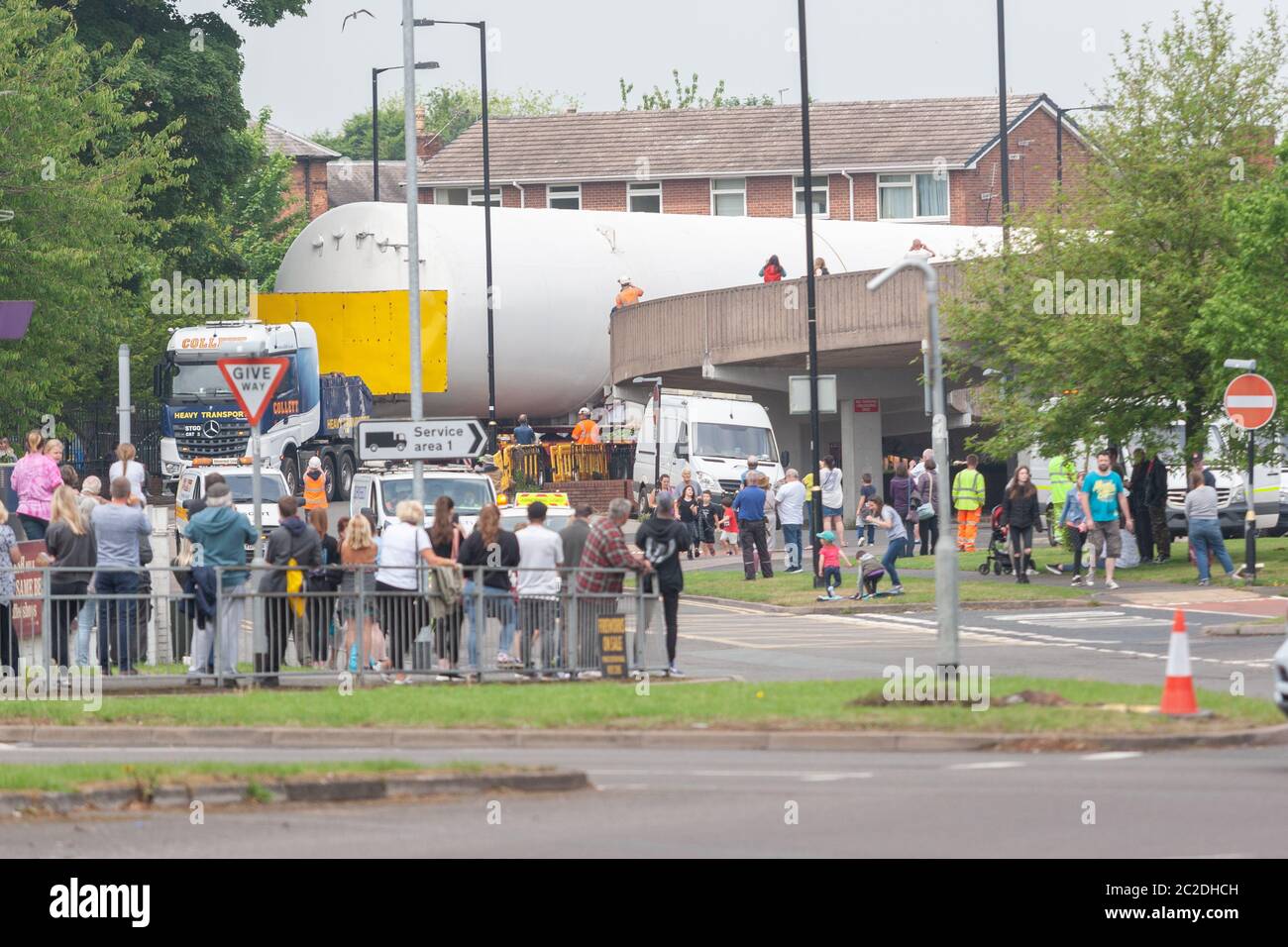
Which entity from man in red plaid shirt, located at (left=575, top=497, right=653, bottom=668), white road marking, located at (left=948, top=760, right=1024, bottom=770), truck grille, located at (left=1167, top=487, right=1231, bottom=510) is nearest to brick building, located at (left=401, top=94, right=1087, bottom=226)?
truck grille, located at (left=1167, top=487, right=1231, bottom=510)

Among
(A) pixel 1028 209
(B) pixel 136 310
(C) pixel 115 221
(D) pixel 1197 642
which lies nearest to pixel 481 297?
(B) pixel 136 310

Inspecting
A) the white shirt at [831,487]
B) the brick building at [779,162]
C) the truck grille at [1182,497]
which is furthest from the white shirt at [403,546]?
the brick building at [779,162]

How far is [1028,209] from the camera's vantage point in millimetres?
35094

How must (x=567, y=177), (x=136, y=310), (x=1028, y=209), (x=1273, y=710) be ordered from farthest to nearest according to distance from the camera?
(x=567, y=177) < (x=136, y=310) < (x=1028, y=209) < (x=1273, y=710)

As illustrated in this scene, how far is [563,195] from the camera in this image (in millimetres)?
77312

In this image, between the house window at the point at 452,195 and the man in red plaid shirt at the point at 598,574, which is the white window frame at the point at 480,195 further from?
the man in red plaid shirt at the point at 598,574

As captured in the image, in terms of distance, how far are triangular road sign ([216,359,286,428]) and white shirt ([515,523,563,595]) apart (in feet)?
10.5

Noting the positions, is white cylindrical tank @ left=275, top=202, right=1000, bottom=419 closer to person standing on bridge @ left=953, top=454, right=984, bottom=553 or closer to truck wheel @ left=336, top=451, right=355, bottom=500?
truck wheel @ left=336, top=451, right=355, bottom=500

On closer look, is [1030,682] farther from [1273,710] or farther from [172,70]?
[172,70]

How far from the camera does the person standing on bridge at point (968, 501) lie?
36688mm

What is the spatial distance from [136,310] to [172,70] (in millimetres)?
6631

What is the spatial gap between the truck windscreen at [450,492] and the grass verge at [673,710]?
14.2 meters
